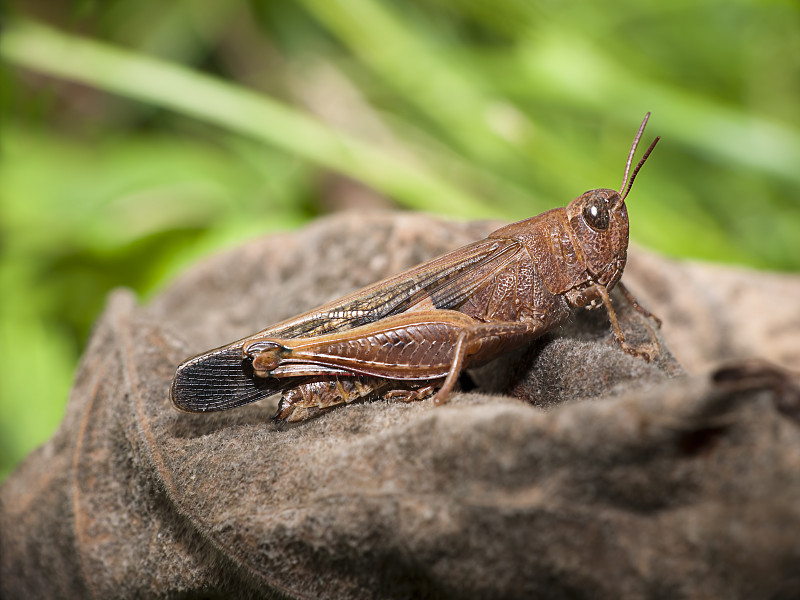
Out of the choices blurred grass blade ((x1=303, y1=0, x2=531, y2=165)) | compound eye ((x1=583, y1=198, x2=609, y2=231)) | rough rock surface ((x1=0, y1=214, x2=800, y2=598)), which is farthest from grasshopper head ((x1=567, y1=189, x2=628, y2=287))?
blurred grass blade ((x1=303, y1=0, x2=531, y2=165))

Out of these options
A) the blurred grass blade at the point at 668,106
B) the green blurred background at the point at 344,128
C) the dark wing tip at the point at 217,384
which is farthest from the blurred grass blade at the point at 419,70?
the dark wing tip at the point at 217,384

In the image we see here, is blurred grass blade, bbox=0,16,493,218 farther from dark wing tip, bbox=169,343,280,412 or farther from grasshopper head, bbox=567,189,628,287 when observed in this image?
dark wing tip, bbox=169,343,280,412

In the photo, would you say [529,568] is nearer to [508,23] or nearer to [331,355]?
[331,355]

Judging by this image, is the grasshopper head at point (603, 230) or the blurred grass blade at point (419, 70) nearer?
the grasshopper head at point (603, 230)

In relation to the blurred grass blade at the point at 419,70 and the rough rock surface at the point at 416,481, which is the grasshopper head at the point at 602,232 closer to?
the rough rock surface at the point at 416,481

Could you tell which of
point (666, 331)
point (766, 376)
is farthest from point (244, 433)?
point (666, 331)

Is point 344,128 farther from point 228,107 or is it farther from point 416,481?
point 416,481
